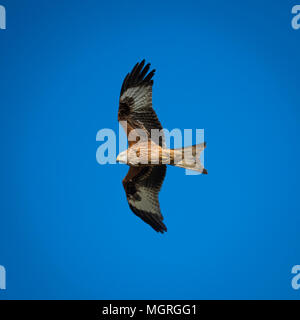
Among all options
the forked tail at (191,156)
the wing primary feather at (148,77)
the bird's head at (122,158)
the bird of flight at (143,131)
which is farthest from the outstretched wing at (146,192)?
the wing primary feather at (148,77)

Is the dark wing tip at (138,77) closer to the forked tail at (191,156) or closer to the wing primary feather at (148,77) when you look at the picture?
the wing primary feather at (148,77)

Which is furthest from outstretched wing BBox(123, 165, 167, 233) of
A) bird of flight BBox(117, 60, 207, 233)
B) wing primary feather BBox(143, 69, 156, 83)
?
wing primary feather BBox(143, 69, 156, 83)

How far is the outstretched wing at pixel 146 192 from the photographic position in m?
7.60

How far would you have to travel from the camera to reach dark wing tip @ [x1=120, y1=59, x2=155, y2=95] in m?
7.02

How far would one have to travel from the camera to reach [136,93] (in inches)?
276

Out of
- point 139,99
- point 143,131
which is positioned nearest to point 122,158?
point 143,131

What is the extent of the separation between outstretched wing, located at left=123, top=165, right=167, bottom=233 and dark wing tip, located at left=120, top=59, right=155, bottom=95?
1370 millimetres

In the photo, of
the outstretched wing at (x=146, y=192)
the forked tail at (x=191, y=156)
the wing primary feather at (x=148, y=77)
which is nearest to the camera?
the forked tail at (x=191, y=156)

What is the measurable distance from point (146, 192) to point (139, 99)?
1.61 metres
